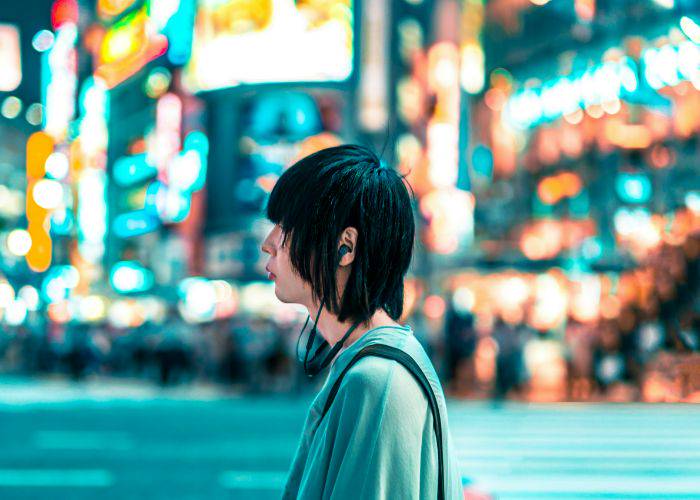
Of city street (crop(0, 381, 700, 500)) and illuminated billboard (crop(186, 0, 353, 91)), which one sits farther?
illuminated billboard (crop(186, 0, 353, 91))

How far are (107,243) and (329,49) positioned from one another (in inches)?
1123

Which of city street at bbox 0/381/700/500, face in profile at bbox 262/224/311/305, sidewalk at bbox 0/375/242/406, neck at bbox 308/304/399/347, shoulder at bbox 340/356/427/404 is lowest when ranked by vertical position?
sidewalk at bbox 0/375/242/406

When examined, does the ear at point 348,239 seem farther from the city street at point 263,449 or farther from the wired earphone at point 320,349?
the city street at point 263,449

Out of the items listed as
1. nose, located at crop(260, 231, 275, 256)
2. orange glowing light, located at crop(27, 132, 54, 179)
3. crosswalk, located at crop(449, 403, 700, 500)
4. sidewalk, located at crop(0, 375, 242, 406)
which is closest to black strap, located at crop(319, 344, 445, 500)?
nose, located at crop(260, 231, 275, 256)

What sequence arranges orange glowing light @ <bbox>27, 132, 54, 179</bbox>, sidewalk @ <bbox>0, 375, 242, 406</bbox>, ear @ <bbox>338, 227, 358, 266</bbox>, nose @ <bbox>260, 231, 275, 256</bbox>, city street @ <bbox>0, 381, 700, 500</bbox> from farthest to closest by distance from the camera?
orange glowing light @ <bbox>27, 132, 54, 179</bbox> → sidewalk @ <bbox>0, 375, 242, 406</bbox> → city street @ <bbox>0, 381, 700, 500</bbox> → nose @ <bbox>260, 231, 275, 256</bbox> → ear @ <bbox>338, 227, 358, 266</bbox>

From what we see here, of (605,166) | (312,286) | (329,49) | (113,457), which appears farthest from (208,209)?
(312,286)

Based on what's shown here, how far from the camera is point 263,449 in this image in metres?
13.0

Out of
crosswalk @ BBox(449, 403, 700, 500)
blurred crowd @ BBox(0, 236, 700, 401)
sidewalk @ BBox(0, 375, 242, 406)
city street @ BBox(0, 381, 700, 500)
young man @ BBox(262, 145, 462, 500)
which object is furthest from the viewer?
sidewalk @ BBox(0, 375, 242, 406)

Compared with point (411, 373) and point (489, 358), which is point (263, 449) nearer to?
point (411, 373)

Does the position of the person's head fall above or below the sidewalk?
above

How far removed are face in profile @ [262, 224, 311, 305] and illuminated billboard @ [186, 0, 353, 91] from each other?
35.9 metres

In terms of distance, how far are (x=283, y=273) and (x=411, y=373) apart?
35cm

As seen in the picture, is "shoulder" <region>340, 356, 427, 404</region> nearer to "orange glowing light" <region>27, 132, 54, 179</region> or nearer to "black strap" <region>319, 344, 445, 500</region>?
"black strap" <region>319, 344, 445, 500</region>

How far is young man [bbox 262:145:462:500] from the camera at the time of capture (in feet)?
5.86
